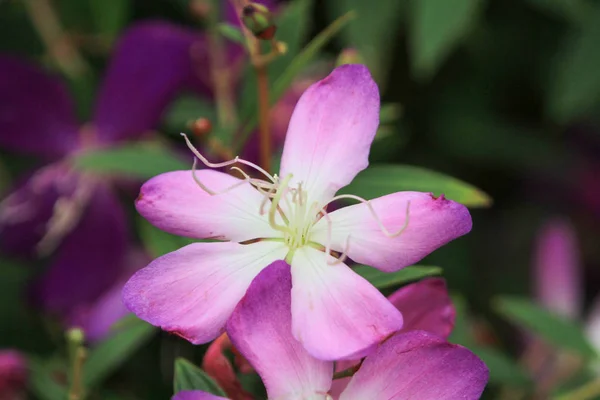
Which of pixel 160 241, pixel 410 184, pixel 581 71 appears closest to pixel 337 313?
pixel 410 184

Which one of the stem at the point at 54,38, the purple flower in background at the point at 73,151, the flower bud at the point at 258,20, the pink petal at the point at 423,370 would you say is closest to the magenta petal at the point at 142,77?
the purple flower in background at the point at 73,151

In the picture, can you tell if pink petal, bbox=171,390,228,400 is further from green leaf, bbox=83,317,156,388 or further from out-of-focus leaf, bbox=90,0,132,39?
out-of-focus leaf, bbox=90,0,132,39

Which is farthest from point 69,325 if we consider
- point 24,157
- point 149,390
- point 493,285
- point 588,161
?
point 588,161

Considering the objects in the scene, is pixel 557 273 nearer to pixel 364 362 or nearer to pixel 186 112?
pixel 186 112

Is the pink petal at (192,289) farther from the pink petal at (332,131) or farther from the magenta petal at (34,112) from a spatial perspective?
the magenta petal at (34,112)

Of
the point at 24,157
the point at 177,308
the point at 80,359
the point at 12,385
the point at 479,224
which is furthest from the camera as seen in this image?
the point at 479,224

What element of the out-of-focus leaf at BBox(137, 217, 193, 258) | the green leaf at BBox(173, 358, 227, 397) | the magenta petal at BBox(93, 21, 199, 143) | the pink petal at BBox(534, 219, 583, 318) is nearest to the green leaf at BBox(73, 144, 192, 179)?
the out-of-focus leaf at BBox(137, 217, 193, 258)

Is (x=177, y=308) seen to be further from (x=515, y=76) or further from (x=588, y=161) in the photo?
(x=588, y=161)
